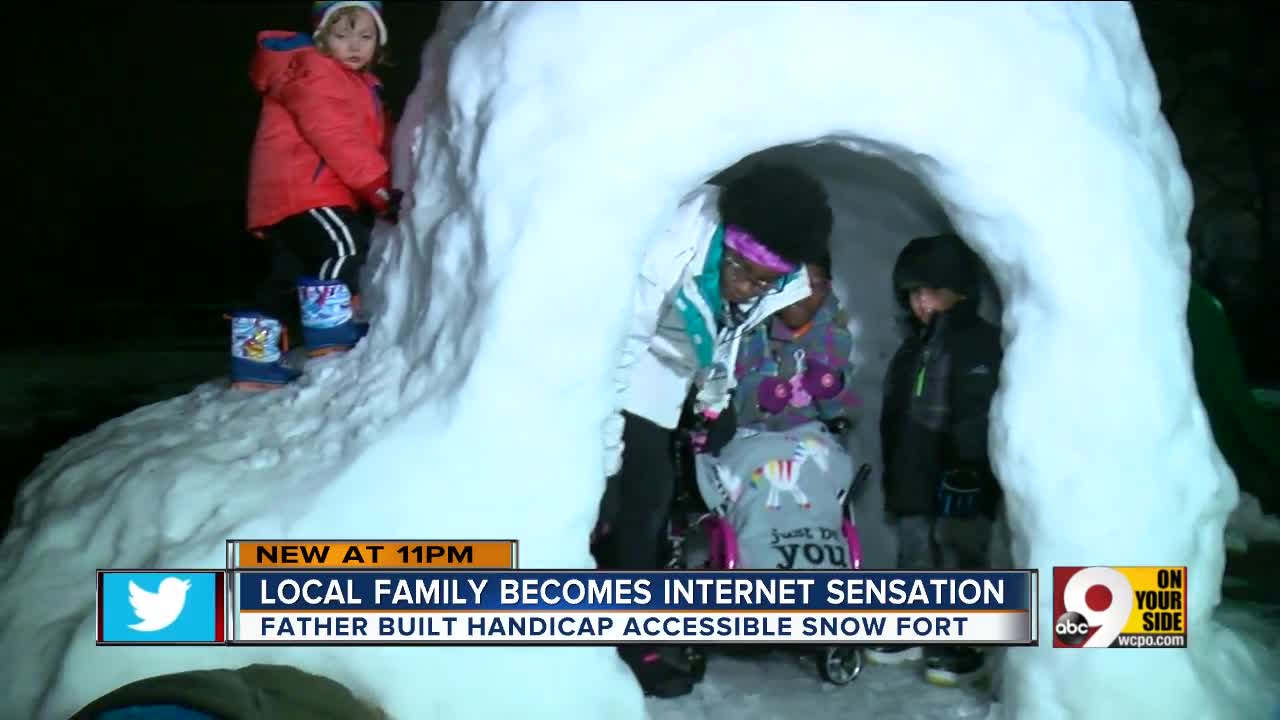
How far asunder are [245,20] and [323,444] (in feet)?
16.8

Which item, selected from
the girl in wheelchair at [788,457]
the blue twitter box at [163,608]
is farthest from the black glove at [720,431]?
the blue twitter box at [163,608]

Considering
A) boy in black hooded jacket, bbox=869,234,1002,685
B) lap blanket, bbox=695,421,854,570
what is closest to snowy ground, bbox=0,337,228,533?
lap blanket, bbox=695,421,854,570

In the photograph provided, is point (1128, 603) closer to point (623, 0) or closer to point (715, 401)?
point (715, 401)

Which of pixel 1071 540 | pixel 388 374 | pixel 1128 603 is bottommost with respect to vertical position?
pixel 1128 603

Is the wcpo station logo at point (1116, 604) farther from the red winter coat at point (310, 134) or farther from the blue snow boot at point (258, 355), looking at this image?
the blue snow boot at point (258, 355)

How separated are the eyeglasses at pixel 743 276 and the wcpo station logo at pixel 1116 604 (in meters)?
0.98

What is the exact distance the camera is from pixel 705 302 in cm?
260

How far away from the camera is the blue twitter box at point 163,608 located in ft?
6.63

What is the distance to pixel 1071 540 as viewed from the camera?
2121 mm

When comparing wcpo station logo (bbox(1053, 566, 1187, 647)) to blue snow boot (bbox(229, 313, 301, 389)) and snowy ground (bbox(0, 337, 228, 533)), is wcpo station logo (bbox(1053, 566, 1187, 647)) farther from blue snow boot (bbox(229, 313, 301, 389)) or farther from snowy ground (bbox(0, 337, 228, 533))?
snowy ground (bbox(0, 337, 228, 533))

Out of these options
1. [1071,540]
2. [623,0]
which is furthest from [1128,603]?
[623,0]

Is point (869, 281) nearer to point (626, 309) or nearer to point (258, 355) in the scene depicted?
point (626, 309)

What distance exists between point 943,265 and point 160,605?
1.95 meters

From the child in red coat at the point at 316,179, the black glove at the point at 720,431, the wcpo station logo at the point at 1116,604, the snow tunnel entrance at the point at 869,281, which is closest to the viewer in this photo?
the wcpo station logo at the point at 1116,604
